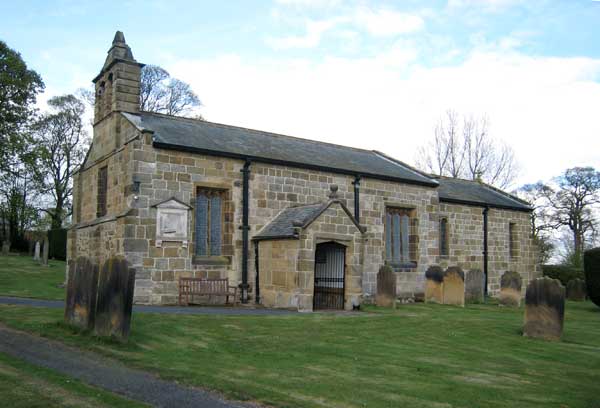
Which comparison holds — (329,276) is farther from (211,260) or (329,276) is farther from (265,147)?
(265,147)

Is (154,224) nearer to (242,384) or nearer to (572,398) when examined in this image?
(242,384)

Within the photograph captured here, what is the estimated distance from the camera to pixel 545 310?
1335 centimetres

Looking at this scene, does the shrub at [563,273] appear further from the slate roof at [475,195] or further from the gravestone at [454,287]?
the gravestone at [454,287]

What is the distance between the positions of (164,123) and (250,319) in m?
9.06

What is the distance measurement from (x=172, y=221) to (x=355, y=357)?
8702 mm

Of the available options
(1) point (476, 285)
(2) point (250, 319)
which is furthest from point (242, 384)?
(1) point (476, 285)

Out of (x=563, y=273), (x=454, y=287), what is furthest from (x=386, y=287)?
(x=563, y=273)

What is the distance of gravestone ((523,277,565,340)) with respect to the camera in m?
13.2

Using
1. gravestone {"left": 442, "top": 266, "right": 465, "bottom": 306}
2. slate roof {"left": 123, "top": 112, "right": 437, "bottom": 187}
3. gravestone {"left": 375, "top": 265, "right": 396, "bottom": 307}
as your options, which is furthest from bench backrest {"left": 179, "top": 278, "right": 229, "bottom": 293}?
gravestone {"left": 442, "top": 266, "right": 465, "bottom": 306}

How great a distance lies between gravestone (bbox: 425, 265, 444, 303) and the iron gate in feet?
17.4

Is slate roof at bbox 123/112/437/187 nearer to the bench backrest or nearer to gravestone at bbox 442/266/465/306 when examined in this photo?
the bench backrest

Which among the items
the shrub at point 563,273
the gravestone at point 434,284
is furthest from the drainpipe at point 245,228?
the shrub at point 563,273

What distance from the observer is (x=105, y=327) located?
9773 millimetres

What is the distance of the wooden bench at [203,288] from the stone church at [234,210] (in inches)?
13.1
